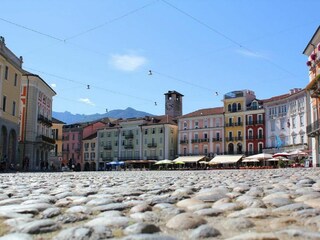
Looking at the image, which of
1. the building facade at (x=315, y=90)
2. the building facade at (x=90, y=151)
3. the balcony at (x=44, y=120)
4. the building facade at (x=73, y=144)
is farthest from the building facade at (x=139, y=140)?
the building facade at (x=315, y=90)

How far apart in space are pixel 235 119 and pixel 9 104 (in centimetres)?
4327

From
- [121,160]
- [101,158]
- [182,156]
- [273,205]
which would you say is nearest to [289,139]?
[182,156]

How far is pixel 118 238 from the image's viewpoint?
7.71 feet

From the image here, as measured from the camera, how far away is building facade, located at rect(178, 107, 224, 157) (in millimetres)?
71688

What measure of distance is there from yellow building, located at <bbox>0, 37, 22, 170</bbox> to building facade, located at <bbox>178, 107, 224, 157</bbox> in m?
41.1

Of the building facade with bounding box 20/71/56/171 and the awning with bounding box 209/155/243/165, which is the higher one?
the building facade with bounding box 20/71/56/171

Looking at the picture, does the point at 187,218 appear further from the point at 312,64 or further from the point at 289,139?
the point at 289,139

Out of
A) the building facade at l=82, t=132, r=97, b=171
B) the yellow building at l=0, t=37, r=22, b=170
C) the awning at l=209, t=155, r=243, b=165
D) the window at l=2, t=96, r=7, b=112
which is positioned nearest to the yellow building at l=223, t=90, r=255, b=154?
the awning at l=209, t=155, r=243, b=165

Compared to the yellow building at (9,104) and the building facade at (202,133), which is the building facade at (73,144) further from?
the yellow building at (9,104)

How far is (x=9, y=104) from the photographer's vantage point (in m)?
35.2

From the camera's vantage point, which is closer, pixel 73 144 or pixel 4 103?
pixel 4 103

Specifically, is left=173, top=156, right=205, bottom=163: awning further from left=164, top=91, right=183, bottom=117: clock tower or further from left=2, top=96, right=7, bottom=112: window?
left=2, top=96, right=7, bottom=112: window

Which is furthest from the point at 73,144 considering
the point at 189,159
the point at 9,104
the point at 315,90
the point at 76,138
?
the point at 315,90

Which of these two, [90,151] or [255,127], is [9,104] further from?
[90,151]
